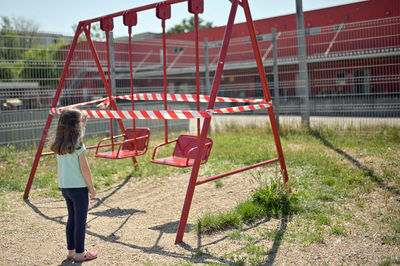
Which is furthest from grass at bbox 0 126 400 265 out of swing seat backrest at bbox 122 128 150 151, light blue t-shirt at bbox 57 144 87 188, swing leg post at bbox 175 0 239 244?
light blue t-shirt at bbox 57 144 87 188

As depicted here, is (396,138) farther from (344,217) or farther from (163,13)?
(163,13)

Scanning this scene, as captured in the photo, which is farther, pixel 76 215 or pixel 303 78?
pixel 303 78

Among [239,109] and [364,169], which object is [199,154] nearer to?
[239,109]

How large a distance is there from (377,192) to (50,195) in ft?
15.4

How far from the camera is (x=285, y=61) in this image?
12.0 metres

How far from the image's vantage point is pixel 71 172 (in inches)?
132

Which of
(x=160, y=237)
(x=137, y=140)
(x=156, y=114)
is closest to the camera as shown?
(x=160, y=237)

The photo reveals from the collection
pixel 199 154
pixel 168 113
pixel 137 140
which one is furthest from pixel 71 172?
pixel 137 140

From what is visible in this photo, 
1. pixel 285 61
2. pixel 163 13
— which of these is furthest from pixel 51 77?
pixel 285 61

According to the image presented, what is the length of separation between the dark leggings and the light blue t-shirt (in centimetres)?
6

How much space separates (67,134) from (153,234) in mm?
1530

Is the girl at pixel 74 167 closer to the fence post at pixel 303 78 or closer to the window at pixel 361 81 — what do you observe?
the fence post at pixel 303 78

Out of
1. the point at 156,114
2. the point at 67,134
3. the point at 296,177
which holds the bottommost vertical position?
the point at 296,177

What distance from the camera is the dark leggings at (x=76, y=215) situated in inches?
133
